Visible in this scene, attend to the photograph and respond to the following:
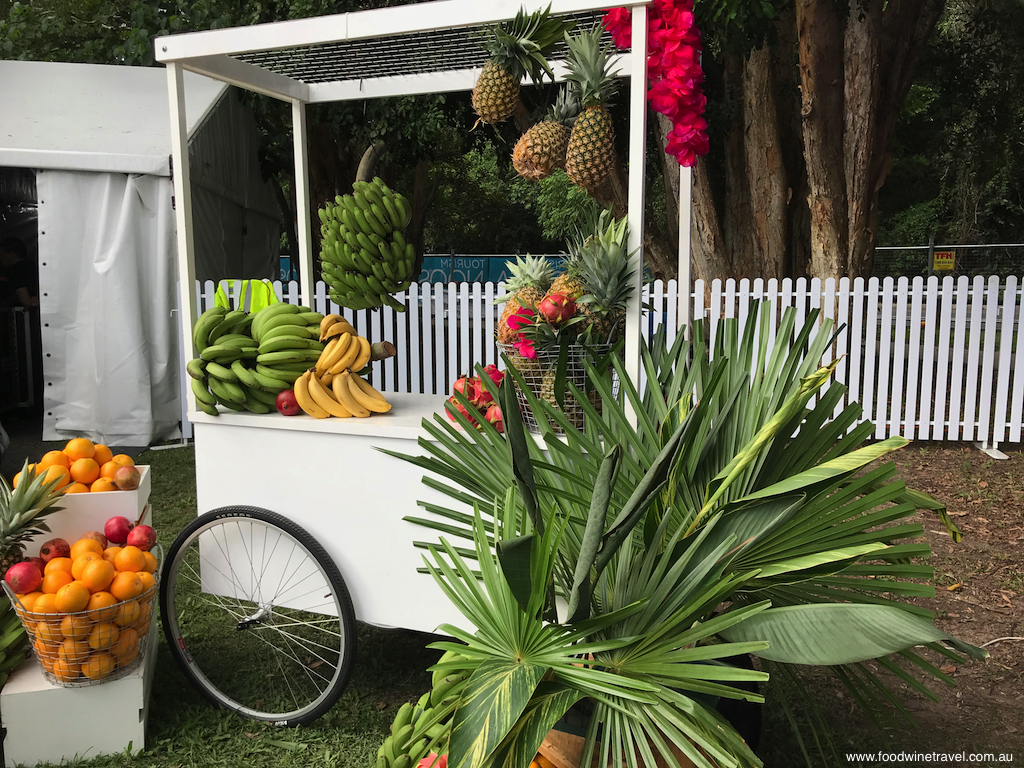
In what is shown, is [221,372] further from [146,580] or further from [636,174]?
[636,174]

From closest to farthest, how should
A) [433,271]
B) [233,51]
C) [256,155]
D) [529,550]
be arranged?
1. [529,550]
2. [233,51]
3. [256,155]
4. [433,271]

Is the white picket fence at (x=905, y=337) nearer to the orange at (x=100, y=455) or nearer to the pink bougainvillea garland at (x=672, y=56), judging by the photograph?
the orange at (x=100, y=455)

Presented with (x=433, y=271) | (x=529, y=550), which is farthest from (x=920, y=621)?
(x=433, y=271)

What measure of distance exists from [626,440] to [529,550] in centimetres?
84

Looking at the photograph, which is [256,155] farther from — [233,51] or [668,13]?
[668,13]

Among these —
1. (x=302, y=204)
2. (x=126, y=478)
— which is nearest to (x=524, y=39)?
(x=302, y=204)

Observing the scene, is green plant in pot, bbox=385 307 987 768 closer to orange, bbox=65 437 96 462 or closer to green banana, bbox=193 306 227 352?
green banana, bbox=193 306 227 352

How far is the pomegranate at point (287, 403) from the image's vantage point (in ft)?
9.36

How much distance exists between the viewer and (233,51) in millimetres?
2830

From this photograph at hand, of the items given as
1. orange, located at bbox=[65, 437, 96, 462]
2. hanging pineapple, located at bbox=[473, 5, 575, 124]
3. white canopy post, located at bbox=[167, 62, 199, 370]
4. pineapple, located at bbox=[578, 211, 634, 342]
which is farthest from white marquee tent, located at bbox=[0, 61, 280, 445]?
pineapple, located at bbox=[578, 211, 634, 342]

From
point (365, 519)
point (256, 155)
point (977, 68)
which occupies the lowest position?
point (365, 519)

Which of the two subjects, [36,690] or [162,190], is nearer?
[36,690]

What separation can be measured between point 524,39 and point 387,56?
1.11 metres

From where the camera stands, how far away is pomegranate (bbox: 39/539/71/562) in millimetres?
2680
